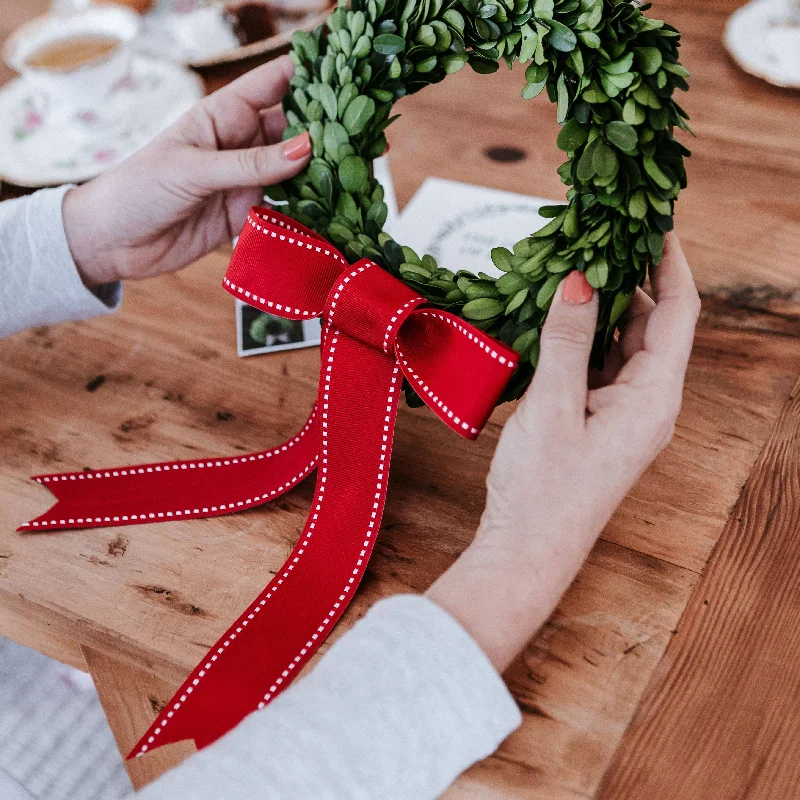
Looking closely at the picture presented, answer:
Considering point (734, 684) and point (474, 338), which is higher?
point (474, 338)

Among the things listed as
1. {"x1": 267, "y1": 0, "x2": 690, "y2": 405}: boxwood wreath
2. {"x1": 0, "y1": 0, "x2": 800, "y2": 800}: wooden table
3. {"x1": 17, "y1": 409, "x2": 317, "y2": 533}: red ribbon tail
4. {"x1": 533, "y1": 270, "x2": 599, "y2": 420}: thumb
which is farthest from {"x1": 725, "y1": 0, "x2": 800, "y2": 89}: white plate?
{"x1": 17, "y1": 409, "x2": 317, "y2": 533}: red ribbon tail

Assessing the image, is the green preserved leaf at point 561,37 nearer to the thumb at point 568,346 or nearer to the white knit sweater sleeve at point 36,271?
the thumb at point 568,346

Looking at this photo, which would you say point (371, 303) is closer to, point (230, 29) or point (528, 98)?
point (528, 98)

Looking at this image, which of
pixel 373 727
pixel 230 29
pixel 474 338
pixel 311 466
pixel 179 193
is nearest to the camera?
pixel 373 727

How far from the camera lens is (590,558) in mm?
654

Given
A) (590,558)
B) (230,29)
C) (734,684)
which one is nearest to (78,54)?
(230,29)

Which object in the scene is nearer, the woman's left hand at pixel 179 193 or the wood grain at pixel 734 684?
the wood grain at pixel 734 684

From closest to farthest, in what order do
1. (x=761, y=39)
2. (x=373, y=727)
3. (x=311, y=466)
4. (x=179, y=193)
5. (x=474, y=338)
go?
(x=373, y=727) → (x=474, y=338) → (x=311, y=466) → (x=179, y=193) → (x=761, y=39)

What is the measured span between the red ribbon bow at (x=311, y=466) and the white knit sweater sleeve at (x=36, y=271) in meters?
0.22

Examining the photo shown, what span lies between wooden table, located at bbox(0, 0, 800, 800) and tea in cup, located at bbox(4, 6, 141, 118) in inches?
16.7

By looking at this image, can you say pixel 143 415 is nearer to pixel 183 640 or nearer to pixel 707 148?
pixel 183 640

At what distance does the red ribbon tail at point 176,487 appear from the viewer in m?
Result: 0.71

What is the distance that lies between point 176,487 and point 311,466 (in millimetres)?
133

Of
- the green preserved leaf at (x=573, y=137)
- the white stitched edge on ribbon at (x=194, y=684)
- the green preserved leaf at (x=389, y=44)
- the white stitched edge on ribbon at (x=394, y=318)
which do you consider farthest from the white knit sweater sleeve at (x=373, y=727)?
the green preserved leaf at (x=389, y=44)
